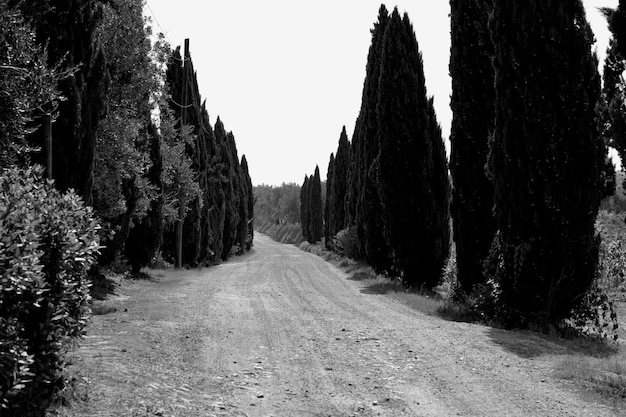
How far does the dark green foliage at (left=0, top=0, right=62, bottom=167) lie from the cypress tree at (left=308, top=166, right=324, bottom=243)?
63.7m

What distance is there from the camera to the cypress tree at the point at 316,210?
71.4 m

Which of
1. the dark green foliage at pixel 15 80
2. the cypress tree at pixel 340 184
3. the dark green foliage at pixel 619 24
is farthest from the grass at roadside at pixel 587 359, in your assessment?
the cypress tree at pixel 340 184

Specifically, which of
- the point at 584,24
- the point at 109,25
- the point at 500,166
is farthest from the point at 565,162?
the point at 109,25

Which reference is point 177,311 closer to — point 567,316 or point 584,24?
point 567,316

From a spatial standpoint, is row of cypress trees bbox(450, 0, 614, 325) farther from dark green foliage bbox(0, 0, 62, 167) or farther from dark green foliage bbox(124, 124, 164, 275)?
dark green foliage bbox(124, 124, 164, 275)

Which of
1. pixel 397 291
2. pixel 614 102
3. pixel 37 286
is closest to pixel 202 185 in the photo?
pixel 397 291

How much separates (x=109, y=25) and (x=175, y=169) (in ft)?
33.0

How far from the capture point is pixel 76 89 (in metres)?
11.8

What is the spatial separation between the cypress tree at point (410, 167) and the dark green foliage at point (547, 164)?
7810mm

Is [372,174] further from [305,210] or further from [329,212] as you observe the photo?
[305,210]

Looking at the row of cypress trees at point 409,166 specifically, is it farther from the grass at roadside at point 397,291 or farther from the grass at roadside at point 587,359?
the grass at roadside at point 587,359

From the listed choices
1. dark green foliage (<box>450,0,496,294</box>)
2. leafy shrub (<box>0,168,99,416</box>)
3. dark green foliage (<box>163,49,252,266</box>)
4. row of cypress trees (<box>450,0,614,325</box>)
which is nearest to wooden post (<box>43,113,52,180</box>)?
leafy shrub (<box>0,168,99,416</box>)

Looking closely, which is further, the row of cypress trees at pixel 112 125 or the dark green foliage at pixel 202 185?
the dark green foliage at pixel 202 185

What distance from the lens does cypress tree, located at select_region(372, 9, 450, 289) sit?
19781 millimetres
